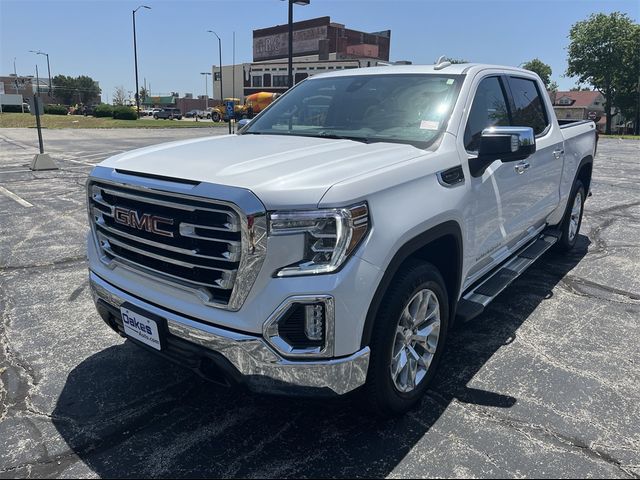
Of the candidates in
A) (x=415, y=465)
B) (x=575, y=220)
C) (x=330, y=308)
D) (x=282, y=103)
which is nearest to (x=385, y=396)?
(x=415, y=465)

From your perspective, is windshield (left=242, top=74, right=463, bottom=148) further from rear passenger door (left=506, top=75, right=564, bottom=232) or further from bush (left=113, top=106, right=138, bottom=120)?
bush (left=113, top=106, right=138, bottom=120)

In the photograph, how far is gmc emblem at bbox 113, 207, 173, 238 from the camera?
2557 millimetres

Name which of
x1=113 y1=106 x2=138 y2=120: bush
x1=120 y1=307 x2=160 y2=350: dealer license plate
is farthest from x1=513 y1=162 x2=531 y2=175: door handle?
x1=113 y1=106 x2=138 y2=120: bush

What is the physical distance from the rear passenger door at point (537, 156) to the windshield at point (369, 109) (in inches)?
31.1

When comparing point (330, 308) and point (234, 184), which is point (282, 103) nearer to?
point (234, 184)

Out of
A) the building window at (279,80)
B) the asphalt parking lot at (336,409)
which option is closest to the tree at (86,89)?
the building window at (279,80)

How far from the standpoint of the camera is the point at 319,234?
2264 millimetres

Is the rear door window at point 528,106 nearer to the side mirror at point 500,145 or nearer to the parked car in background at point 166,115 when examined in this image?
the side mirror at point 500,145

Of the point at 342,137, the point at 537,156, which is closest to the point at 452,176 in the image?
the point at 342,137

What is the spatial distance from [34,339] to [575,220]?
18.8ft

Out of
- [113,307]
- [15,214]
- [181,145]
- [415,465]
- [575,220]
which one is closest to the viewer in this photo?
[415,465]

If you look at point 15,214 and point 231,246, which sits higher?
point 231,246

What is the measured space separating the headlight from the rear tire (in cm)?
422

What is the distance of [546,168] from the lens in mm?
4574
